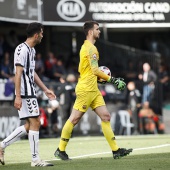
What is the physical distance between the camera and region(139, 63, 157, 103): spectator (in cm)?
2440

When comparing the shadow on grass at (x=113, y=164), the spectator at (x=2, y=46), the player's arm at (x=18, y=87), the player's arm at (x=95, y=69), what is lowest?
the shadow on grass at (x=113, y=164)

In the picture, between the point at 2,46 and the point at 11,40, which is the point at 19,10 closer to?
the point at 2,46

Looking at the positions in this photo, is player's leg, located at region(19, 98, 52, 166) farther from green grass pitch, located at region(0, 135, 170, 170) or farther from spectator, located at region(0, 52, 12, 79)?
spectator, located at region(0, 52, 12, 79)

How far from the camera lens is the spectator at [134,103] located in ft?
76.7

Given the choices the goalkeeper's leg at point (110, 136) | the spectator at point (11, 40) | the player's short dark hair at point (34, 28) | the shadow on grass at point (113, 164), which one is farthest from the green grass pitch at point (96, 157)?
the spectator at point (11, 40)

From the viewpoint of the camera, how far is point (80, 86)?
1273 centimetres

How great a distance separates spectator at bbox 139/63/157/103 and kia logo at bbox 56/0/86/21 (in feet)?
9.89

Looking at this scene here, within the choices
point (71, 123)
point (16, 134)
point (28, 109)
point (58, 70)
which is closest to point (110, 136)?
point (71, 123)

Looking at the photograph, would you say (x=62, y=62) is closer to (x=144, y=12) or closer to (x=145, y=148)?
(x=144, y=12)

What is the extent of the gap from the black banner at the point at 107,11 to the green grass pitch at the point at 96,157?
611 centimetres

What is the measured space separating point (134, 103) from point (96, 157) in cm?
1053

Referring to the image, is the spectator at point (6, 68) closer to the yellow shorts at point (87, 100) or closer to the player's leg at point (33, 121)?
the yellow shorts at point (87, 100)

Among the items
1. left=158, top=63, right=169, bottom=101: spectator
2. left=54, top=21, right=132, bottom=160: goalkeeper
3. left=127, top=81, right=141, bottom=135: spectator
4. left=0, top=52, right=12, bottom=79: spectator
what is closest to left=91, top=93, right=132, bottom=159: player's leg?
left=54, top=21, right=132, bottom=160: goalkeeper

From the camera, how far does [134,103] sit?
77.8 ft
